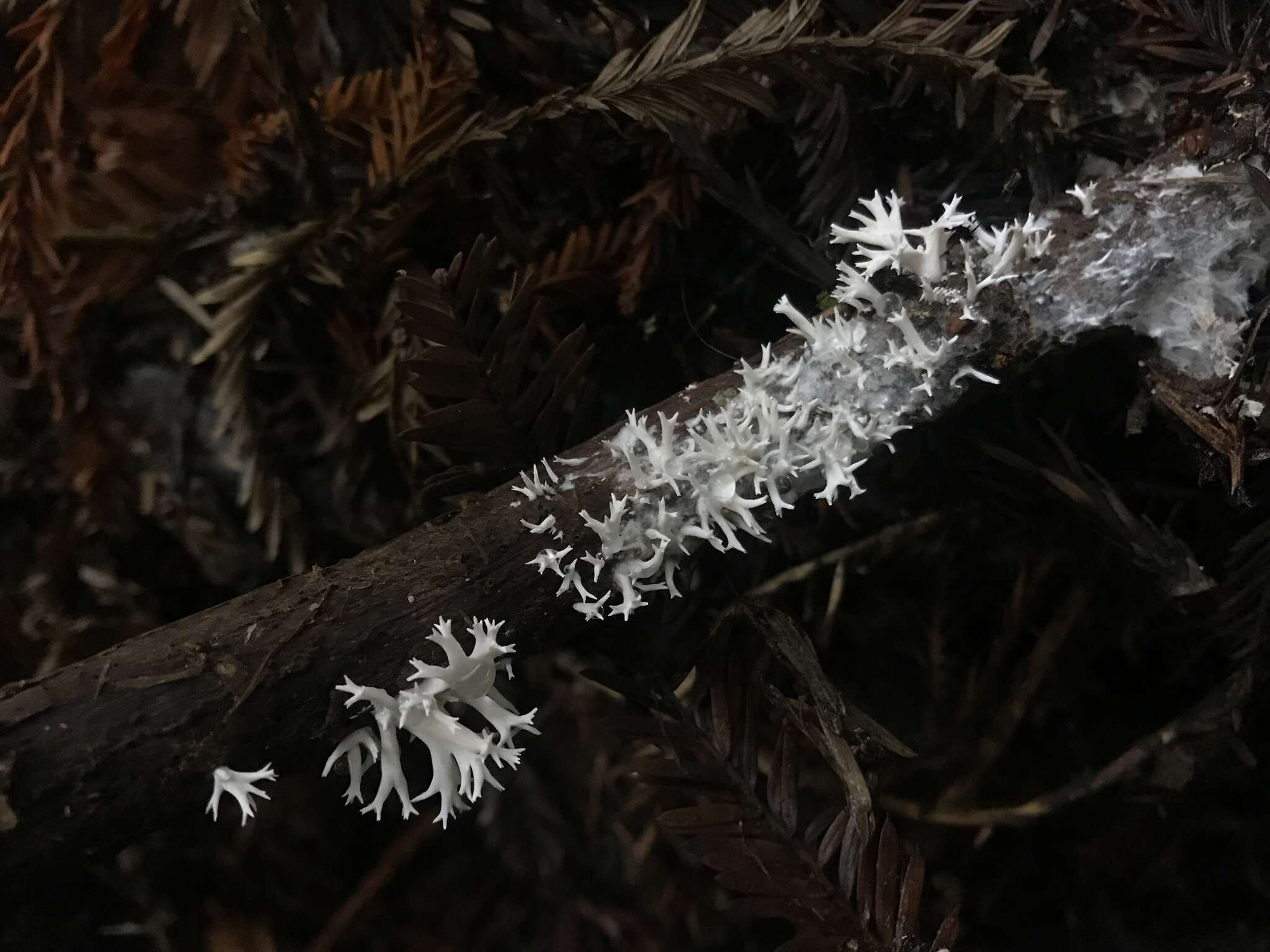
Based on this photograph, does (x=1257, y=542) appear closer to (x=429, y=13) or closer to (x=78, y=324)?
(x=429, y=13)

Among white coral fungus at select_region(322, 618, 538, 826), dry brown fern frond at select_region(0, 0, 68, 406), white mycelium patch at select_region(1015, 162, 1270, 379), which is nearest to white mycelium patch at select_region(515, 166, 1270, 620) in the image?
white mycelium patch at select_region(1015, 162, 1270, 379)

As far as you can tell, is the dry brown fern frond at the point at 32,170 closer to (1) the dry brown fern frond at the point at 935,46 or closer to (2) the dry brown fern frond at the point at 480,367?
(2) the dry brown fern frond at the point at 480,367

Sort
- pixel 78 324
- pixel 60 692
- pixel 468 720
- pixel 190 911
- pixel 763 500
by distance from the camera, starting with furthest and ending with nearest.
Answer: pixel 190 911
pixel 78 324
pixel 468 720
pixel 763 500
pixel 60 692

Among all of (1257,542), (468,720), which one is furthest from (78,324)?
(1257,542)

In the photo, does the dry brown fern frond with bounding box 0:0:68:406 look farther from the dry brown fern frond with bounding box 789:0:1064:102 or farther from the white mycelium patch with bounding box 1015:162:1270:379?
the white mycelium patch with bounding box 1015:162:1270:379

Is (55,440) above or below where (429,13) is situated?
below

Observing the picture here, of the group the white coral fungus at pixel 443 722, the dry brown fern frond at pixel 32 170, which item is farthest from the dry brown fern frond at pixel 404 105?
the white coral fungus at pixel 443 722

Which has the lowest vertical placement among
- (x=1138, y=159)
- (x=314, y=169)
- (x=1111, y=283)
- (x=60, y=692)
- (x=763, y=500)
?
(x=60, y=692)
